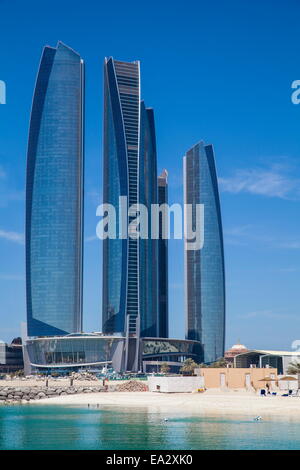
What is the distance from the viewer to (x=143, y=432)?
178 feet

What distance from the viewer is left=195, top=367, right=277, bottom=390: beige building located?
310ft

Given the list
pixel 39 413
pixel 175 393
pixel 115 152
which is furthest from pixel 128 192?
pixel 39 413

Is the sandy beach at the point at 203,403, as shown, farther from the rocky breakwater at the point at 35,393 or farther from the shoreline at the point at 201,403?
the rocky breakwater at the point at 35,393

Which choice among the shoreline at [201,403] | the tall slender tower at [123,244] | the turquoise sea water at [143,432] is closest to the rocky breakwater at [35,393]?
the shoreline at [201,403]

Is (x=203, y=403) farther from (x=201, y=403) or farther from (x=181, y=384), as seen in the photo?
(x=181, y=384)

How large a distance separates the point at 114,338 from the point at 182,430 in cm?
13187

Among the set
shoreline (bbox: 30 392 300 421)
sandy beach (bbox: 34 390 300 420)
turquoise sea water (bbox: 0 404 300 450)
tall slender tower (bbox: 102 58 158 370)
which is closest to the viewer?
turquoise sea water (bbox: 0 404 300 450)

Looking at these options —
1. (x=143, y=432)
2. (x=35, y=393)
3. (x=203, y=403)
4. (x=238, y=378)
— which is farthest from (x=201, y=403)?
(x=35, y=393)

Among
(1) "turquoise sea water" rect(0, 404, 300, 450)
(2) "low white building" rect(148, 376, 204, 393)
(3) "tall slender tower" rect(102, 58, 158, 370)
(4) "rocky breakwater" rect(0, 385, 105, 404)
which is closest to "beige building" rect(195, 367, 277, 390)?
(2) "low white building" rect(148, 376, 204, 393)

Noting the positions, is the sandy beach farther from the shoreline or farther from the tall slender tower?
the tall slender tower

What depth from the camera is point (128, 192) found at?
195 meters

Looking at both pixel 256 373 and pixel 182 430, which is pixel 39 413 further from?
pixel 256 373

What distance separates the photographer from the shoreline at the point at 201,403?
226 ft

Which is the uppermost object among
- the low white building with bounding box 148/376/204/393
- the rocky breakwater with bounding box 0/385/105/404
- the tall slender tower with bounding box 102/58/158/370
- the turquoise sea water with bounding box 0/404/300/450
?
the tall slender tower with bounding box 102/58/158/370
